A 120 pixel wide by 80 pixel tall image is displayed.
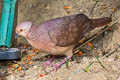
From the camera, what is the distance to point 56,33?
4.90 meters

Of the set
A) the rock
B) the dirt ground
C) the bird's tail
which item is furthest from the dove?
the rock

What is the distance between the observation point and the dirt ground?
14.2ft

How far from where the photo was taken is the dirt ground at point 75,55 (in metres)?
4.34

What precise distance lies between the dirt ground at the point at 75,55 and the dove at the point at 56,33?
303mm

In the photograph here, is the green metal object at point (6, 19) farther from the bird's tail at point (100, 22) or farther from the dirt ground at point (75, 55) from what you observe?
the bird's tail at point (100, 22)

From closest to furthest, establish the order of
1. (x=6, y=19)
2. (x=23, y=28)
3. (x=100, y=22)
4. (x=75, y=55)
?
1. (x=23, y=28)
2. (x=100, y=22)
3. (x=75, y=55)
4. (x=6, y=19)

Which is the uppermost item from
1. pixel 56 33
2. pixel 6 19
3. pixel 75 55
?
pixel 6 19

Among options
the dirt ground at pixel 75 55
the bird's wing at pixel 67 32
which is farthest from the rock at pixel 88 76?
the bird's wing at pixel 67 32

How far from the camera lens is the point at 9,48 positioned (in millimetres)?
5453

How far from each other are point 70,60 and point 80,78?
3.71 ft

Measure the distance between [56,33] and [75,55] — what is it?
29.3 inches

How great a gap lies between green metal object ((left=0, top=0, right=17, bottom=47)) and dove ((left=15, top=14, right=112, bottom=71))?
791 mm

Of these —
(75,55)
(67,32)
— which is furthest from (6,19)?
(75,55)

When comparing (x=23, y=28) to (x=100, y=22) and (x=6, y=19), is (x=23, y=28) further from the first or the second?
(x=100, y=22)
